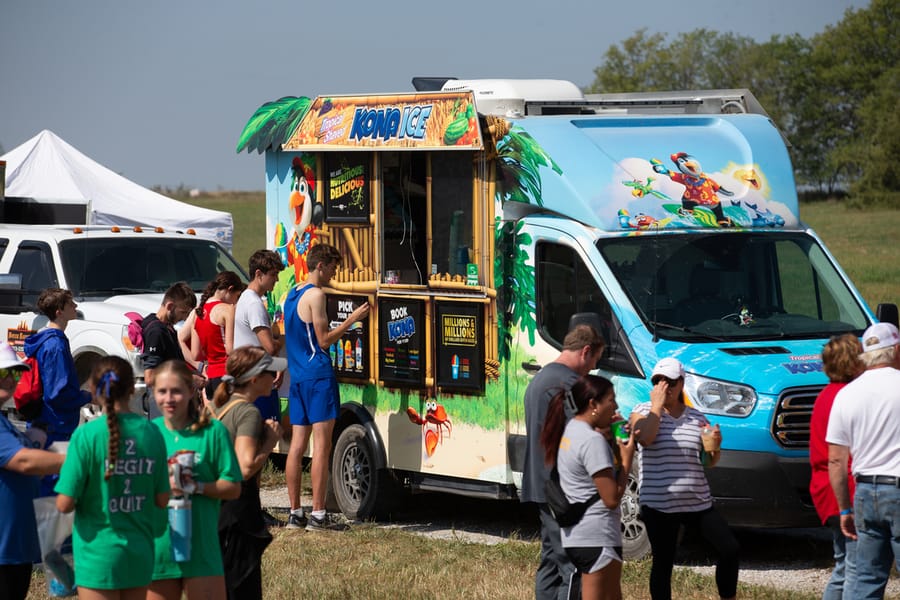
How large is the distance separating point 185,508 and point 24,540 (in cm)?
88

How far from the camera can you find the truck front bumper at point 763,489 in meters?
8.32

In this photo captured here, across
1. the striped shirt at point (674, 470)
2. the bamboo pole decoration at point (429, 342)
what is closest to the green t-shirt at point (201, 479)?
the striped shirt at point (674, 470)

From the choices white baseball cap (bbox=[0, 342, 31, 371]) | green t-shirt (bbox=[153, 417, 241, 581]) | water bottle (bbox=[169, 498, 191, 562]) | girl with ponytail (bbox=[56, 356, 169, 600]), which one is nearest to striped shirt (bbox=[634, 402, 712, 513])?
green t-shirt (bbox=[153, 417, 241, 581])

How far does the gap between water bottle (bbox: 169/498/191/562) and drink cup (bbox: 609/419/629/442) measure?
194 centimetres

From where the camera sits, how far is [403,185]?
34.8 feet

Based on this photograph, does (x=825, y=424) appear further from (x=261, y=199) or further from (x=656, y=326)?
(x=261, y=199)

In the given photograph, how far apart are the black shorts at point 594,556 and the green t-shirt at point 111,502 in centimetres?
193

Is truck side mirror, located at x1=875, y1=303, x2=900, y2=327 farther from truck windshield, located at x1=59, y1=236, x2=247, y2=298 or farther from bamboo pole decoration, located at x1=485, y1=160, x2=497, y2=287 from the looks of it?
truck windshield, located at x1=59, y1=236, x2=247, y2=298

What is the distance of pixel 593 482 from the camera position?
19.7ft

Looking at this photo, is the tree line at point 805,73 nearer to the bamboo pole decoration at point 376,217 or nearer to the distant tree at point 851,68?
the distant tree at point 851,68

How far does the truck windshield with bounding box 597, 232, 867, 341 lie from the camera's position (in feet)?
29.5

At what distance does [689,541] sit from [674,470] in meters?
3.16

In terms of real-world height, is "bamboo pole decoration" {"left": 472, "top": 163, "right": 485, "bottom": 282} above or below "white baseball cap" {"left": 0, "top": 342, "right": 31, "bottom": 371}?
above

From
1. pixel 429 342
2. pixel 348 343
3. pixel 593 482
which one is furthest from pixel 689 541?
pixel 593 482
